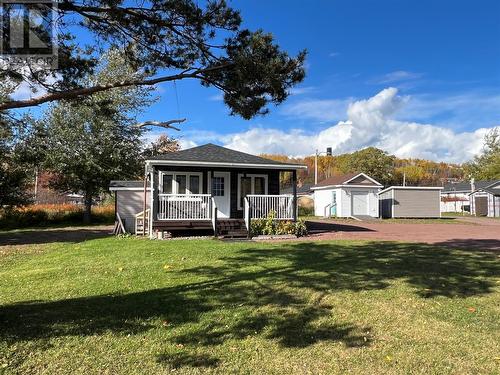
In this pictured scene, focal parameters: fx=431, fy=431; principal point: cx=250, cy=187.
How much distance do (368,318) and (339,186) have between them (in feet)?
94.4

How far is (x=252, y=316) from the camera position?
564cm

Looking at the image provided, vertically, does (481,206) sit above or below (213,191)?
below

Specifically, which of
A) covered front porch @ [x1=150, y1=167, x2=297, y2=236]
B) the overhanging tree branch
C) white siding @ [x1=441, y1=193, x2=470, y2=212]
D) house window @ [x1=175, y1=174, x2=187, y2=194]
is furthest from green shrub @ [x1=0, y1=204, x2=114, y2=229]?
white siding @ [x1=441, y1=193, x2=470, y2=212]

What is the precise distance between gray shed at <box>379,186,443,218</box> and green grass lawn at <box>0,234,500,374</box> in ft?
82.4

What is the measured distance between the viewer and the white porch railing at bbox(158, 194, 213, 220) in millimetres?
16141

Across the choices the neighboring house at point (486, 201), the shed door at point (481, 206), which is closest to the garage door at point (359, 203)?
the neighboring house at point (486, 201)

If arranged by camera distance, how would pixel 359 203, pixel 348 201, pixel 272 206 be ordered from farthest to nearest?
pixel 359 203 → pixel 348 201 → pixel 272 206

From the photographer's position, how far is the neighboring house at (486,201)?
40.5 meters

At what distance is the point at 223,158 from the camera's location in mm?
17797

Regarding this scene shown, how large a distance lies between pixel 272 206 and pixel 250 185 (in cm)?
205

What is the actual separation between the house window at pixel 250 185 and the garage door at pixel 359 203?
16.9m

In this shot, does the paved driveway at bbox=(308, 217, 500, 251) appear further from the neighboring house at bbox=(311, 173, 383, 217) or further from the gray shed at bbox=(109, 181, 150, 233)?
the neighboring house at bbox=(311, 173, 383, 217)

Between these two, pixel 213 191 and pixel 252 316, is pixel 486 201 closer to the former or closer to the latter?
pixel 213 191

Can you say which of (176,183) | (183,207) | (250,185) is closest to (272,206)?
(250,185)
